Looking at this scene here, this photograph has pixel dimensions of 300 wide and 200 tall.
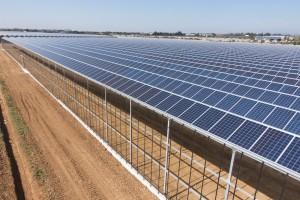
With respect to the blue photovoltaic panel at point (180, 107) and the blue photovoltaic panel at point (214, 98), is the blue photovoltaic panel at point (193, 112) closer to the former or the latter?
the blue photovoltaic panel at point (180, 107)

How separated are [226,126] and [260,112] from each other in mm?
2696

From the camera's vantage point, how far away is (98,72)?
83.8 ft

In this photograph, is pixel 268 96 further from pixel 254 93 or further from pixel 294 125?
pixel 294 125

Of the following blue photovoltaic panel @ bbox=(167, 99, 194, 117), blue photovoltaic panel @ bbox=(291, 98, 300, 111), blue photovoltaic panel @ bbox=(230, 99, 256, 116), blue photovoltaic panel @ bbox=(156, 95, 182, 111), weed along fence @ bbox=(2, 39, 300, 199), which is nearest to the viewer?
blue photovoltaic panel @ bbox=(230, 99, 256, 116)

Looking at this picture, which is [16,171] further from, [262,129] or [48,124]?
[262,129]

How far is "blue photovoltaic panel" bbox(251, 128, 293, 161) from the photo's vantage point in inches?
372

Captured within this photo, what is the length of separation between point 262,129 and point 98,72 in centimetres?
1843

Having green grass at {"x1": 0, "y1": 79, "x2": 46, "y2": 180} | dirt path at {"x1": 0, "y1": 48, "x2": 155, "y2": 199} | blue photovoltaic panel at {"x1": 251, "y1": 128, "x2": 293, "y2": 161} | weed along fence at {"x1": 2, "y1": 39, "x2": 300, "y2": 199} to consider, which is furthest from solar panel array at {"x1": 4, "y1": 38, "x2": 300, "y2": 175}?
green grass at {"x1": 0, "y1": 79, "x2": 46, "y2": 180}

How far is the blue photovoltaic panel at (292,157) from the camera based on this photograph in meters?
8.57

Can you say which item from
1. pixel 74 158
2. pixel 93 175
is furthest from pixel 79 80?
pixel 93 175

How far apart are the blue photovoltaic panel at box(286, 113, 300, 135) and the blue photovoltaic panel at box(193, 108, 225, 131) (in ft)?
10.3

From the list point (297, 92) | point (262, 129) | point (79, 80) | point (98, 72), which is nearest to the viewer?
point (262, 129)

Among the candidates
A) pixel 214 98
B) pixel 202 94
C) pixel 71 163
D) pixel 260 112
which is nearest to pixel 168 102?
pixel 202 94

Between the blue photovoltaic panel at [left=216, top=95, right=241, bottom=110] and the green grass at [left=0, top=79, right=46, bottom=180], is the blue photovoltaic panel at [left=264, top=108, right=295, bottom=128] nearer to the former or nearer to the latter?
the blue photovoltaic panel at [left=216, top=95, right=241, bottom=110]
